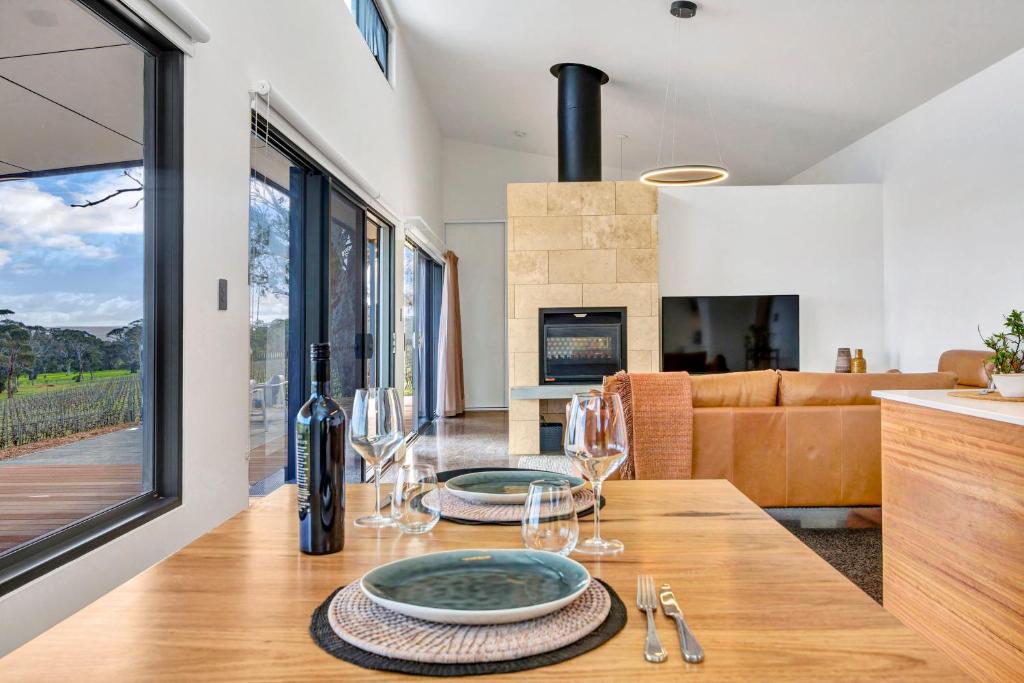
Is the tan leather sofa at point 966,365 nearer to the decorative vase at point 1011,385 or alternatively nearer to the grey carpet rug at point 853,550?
the grey carpet rug at point 853,550

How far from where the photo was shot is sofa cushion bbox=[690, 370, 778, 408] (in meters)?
3.34

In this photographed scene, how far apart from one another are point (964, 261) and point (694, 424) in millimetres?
3202

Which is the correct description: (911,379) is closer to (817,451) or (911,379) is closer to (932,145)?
(817,451)

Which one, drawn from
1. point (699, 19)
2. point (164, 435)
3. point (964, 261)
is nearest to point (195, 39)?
point (164, 435)

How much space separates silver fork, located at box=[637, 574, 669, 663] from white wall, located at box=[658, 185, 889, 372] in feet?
19.3

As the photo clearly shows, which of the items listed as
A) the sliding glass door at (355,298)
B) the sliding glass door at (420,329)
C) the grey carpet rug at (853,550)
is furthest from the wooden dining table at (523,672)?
the sliding glass door at (420,329)

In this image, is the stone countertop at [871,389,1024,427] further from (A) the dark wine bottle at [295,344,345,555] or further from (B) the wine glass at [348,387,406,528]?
(A) the dark wine bottle at [295,344,345,555]

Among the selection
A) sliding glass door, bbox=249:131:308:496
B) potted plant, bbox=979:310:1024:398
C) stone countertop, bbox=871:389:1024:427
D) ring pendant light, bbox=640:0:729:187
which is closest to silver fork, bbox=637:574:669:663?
stone countertop, bbox=871:389:1024:427

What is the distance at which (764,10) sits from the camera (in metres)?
4.64

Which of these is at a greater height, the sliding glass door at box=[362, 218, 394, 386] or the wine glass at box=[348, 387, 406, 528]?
the sliding glass door at box=[362, 218, 394, 386]

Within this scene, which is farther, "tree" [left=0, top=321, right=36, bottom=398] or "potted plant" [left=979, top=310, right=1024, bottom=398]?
"potted plant" [left=979, top=310, right=1024, bottom=398]

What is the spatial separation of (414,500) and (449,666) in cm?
45

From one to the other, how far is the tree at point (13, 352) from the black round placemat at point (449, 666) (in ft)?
4.13

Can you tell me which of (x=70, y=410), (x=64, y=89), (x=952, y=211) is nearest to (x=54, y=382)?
(x=70, y=410)
